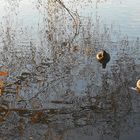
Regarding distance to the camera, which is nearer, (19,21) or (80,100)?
(80,100)

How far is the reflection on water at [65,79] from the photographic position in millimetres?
9633

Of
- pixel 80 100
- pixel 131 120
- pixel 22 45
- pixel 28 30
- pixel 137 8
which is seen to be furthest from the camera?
pixel 137 8

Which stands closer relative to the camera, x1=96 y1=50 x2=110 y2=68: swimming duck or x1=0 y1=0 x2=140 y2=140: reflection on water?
x1=0 y1=0 x2=140 y2=140: reflection on water

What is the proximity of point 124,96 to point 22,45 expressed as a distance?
6.76m

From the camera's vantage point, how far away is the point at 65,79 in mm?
12742

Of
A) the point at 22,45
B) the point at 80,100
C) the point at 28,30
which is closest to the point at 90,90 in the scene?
the point at 80,100

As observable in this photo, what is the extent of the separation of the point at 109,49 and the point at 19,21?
6662 mm

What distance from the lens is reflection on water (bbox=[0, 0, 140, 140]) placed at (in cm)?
963

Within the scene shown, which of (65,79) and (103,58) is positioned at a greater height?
(103,58)

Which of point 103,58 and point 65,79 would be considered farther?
point 103,58

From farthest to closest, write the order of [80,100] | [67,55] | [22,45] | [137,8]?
[137,8], [22,45], [67,55], [80,100]

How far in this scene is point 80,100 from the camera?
36.3 ft

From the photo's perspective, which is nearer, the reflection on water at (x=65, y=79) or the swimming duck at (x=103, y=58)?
the reflection on water at (x=65, y=79)

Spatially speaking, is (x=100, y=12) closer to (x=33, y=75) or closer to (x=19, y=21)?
(x=19, y=21)
